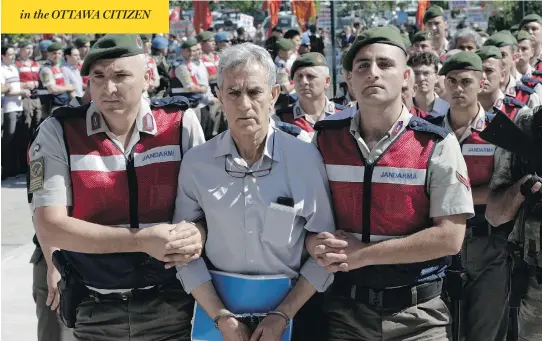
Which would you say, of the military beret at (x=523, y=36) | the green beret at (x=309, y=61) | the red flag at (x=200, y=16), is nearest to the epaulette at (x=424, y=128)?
the green beret at (x=309, y=61)

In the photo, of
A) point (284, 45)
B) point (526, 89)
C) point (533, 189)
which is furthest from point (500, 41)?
point (284, 45)

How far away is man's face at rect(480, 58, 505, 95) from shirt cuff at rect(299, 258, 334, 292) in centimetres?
258

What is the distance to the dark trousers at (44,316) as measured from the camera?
15.5ft

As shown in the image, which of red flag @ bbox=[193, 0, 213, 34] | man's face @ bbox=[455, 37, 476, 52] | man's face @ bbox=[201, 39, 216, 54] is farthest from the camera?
red flag @ bbox=[193, 0, 213, 34]

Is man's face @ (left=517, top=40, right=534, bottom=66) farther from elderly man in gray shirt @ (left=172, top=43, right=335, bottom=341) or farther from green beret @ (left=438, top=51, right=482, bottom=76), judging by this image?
elderly man in gray shirt @ (left=172, top=43, right=335, bottom=341)

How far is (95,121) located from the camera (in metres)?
3.59

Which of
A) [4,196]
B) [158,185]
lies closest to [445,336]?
[158,185]

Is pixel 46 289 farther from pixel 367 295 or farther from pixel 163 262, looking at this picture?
pixel 367 295

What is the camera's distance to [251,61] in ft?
10.7

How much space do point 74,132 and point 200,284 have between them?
873mm

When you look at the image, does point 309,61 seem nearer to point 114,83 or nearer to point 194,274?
point 114,83

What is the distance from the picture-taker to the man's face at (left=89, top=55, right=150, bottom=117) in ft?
11.5

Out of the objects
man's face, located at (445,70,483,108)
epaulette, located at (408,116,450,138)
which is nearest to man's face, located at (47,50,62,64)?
man's face, located at (445,70,483,108)

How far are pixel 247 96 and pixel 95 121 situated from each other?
0.76 m
